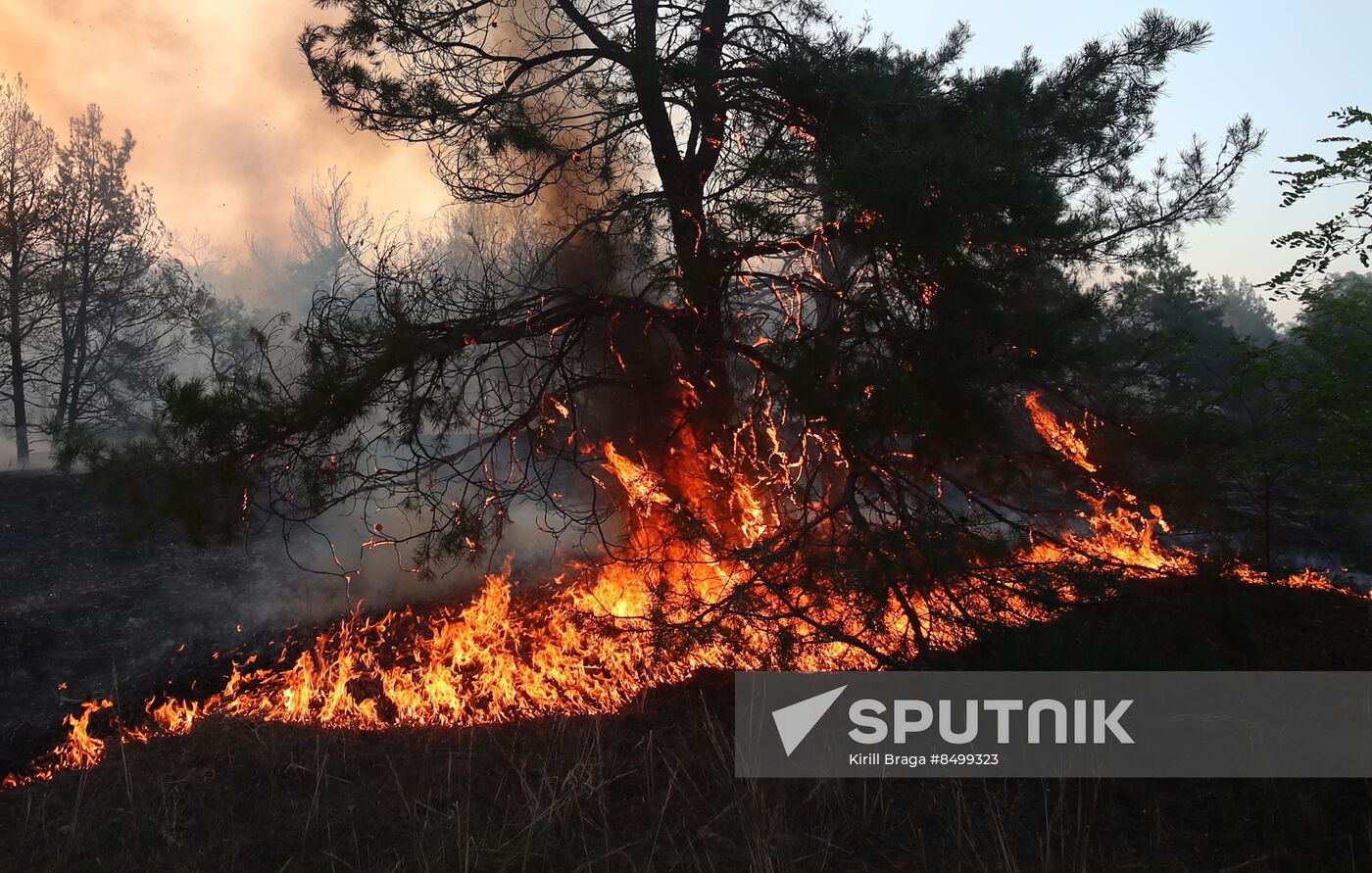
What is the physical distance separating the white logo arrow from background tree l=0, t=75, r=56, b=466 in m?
15.5

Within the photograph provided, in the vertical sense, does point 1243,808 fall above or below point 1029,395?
below

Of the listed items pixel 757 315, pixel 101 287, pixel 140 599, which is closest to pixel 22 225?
pixel 101 287

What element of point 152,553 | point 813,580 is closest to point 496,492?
point 813,580

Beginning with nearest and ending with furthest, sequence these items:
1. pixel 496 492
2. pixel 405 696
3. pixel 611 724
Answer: pixel 611 724 < pixel 405 696 < pixel 496 492

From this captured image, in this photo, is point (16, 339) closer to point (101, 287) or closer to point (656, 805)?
point (101, 287)

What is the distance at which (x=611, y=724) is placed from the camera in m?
5.61

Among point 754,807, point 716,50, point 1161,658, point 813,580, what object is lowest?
point 754,807

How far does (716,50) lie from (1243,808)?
643cm

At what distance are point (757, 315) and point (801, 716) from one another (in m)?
3.77

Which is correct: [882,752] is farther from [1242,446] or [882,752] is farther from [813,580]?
[1242,446]

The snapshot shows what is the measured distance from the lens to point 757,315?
25.7 feet

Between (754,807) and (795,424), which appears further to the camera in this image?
(795,424)

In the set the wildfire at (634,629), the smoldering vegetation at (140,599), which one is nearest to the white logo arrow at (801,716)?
the wildfire at (634,629)

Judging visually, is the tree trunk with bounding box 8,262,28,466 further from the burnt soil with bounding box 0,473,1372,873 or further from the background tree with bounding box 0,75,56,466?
the burnt soil with bounding box 0,473,1372,873
